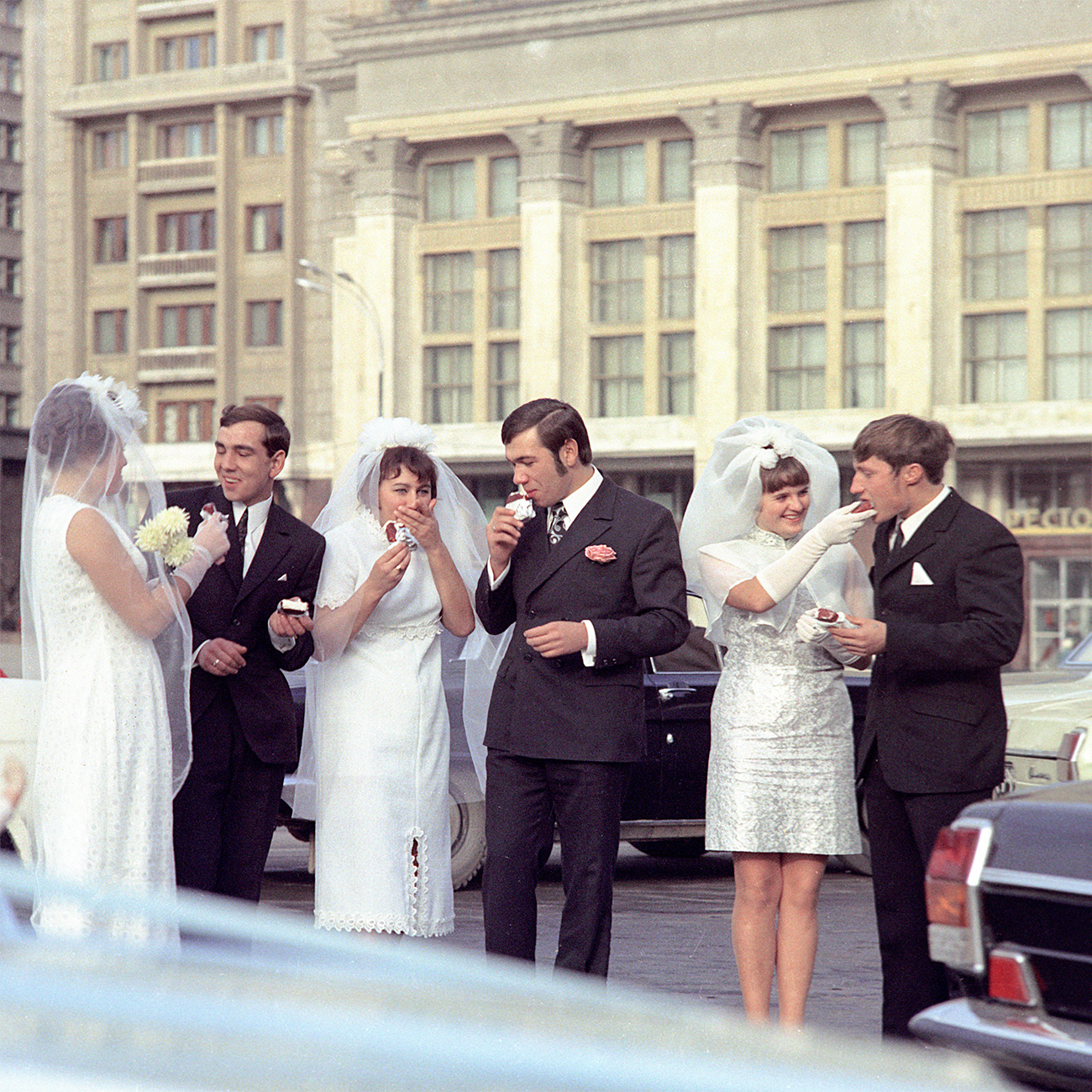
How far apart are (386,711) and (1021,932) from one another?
2.54 meters

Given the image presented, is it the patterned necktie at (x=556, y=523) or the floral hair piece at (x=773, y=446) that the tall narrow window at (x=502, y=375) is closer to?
the floral hair piece at (x=773, y=446)

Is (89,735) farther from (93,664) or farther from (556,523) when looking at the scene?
(556,523)

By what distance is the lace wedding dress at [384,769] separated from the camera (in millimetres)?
6070

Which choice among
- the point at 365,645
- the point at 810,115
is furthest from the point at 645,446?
the point at 365,645

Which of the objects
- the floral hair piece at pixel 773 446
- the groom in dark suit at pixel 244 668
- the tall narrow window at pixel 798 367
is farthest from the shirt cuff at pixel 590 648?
the tall narrow window at pixel 798 367

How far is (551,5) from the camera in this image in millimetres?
53188

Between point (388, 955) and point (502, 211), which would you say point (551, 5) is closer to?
point (502, 211)

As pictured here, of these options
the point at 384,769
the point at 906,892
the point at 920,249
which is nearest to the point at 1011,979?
the point at 906,892

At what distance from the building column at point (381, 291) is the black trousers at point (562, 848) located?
50.3 metres

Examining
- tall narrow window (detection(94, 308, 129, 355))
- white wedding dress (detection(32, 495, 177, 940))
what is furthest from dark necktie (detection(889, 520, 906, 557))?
tall narrow window (detection(94, 308, 129, 355))

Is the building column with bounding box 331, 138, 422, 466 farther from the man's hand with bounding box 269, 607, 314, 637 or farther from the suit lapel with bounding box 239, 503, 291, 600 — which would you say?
the man's hand with bounding box 269, 607, 314, 637

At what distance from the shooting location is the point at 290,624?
594 cm

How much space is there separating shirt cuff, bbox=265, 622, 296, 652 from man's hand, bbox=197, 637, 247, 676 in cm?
17

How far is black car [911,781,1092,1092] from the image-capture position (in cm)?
392
